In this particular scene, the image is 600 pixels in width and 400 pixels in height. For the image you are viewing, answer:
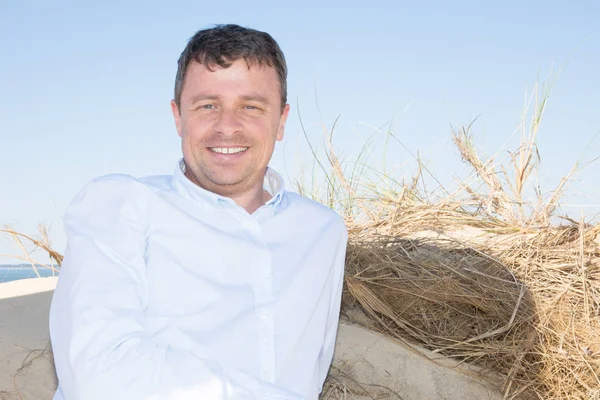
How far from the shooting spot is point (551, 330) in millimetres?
2881

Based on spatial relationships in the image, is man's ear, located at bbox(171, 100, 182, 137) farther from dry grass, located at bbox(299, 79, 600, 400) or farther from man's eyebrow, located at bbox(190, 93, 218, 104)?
dry grass, located at bbox(299, 79, 600, 400)

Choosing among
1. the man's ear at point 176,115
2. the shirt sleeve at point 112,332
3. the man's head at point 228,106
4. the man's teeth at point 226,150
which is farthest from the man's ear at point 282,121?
the shirt sleeve at point 112,332

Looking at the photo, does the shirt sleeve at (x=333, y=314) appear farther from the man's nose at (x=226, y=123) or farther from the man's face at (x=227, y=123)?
the man's nose at (x=226, y=123)

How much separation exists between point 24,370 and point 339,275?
65.1 inches

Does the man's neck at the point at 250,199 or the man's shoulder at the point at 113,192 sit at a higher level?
the man's shoulder at the point at 113,192

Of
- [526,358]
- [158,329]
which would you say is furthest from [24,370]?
[526,358]

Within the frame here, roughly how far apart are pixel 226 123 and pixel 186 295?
1.81 feet

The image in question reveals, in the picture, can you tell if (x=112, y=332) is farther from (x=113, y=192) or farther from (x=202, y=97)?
(x=202, y=97)

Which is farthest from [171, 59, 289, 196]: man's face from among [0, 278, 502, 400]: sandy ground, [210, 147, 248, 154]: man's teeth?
[0, 278, 502, 400]: sandy ground

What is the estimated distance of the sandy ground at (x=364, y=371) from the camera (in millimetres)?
2814

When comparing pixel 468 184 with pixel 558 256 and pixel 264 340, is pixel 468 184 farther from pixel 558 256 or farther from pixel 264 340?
pixel 264 340

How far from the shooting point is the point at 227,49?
1974 millimetres

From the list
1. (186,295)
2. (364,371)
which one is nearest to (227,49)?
(186,295)

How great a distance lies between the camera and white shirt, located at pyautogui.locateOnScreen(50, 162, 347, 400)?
61.2 inches
